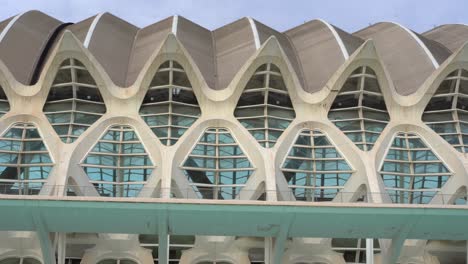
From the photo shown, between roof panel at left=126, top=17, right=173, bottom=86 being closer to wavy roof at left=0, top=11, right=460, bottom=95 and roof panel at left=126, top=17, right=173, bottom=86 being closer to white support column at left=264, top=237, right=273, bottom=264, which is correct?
wavy roof at left=0, top=11, right=460, bottom=95

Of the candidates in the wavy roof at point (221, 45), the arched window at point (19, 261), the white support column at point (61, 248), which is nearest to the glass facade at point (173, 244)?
the white support column at point (61, 248)

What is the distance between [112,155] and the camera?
3153cm

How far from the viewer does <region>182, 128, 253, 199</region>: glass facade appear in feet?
101

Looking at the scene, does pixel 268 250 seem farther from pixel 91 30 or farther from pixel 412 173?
pixel 91 30

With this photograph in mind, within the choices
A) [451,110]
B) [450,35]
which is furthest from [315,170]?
[450,35]

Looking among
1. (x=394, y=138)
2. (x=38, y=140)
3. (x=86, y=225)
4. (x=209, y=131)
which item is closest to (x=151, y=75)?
(x=209, y=131)

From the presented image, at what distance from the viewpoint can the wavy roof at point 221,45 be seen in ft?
119

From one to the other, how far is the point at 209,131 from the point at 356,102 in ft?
26.6

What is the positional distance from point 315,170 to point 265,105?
4451mm

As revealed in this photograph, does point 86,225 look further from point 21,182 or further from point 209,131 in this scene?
point 209,131

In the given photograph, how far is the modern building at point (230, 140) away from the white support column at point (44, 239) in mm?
200

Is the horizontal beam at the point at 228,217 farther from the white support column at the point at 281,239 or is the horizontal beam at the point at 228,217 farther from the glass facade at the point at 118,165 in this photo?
the glass facade at the point at 118,165

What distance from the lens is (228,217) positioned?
79.0ft

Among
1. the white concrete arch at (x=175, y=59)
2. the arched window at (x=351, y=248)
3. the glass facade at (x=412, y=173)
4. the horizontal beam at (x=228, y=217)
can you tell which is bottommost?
the arched window at (x=351, y=248)
